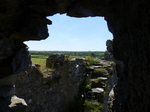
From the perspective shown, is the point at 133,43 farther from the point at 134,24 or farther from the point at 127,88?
the point at 127,88

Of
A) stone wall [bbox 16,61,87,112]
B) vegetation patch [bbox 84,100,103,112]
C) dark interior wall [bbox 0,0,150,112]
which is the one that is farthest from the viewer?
vegetation patch [bbox 84,100,103,112]

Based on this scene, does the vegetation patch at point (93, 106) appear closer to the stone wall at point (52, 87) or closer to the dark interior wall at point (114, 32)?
the stone wall at point (52, 87)

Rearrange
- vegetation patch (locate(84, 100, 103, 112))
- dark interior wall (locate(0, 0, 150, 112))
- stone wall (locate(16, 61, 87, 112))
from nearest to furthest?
dark interior wall (locate(0, 0, 150, 112)) → stone wall (locate(16, 61, 87, 112)) → vegetation patch (locate(84, 100, 103, 112))

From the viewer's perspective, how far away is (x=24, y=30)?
12.9 feet

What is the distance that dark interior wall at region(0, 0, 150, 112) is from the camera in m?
2.36

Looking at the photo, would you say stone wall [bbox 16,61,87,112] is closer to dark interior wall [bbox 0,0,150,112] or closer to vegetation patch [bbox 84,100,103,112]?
vegetation patch [bbox 84,100,103,112]

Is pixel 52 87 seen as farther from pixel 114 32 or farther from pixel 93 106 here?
pixel 114 32

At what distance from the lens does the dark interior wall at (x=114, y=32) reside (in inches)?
92.7

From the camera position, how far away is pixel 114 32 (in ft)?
11.2

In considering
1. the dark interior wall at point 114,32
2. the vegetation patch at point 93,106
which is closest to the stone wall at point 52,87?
the vegetation patch at point 93,106

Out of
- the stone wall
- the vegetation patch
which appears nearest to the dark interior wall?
the stone wall

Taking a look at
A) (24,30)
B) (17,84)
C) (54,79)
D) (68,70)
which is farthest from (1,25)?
(68,70)

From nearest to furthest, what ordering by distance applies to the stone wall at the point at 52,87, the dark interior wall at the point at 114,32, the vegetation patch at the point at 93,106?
the dark interior wall at the point at 114,32, the stone wall at the point at 52,87, the vegetation patch at the point at 93,106

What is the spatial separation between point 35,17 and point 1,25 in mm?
809
